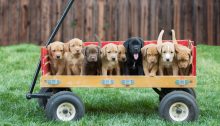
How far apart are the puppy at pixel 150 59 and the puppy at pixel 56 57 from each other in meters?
0.81

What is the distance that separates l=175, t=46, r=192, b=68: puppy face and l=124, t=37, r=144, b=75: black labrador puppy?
1.25 feet

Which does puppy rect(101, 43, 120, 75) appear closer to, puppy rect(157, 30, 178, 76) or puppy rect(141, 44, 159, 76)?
puppy rect(141, 44, 159, 76)

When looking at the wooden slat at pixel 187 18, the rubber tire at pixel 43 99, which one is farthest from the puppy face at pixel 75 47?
the wooden slat at pixel 187 18

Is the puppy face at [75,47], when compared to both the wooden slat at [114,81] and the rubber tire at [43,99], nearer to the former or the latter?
the wooden slat at [114,81]

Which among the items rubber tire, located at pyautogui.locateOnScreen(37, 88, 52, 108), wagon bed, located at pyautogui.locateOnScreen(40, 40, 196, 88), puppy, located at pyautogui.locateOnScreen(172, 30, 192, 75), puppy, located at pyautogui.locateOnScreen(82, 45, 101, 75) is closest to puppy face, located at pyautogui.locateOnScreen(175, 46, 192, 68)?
puppy, located at pyautogui.locateOnScreen(172, 30, 192, 75)

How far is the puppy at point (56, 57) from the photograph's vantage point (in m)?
5.55

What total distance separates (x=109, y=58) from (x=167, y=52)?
0.57 meters

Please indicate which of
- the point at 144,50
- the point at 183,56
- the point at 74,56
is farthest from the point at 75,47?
the point at 183,56

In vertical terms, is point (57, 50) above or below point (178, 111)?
above

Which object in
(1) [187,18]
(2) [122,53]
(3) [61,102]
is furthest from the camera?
(1) [187,18]

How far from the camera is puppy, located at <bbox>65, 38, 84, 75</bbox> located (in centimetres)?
554

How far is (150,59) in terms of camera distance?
5.55 metres

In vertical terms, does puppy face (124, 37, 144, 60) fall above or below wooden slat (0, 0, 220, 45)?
below

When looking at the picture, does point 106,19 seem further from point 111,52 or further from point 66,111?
point 66,111
